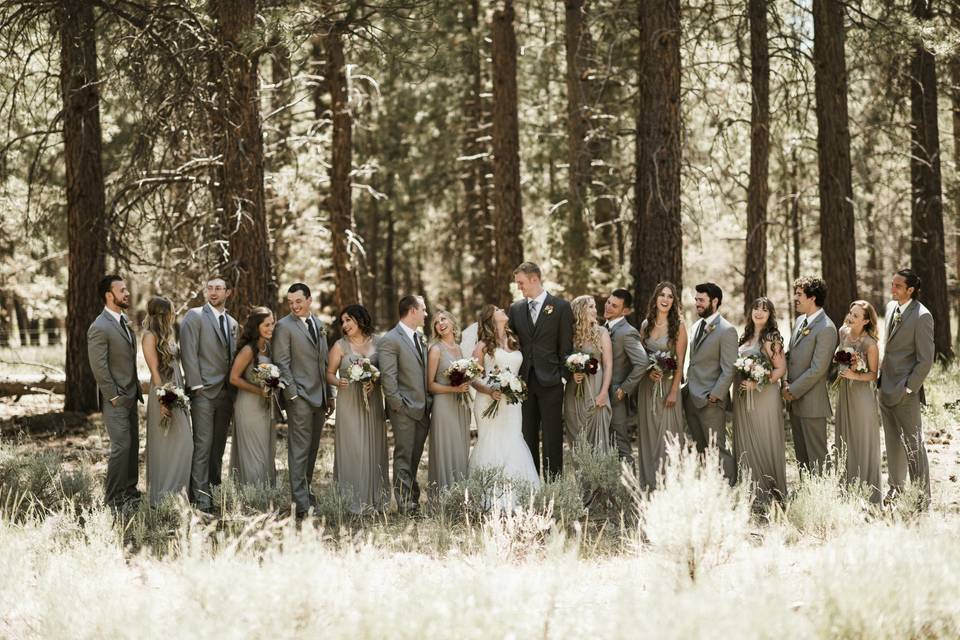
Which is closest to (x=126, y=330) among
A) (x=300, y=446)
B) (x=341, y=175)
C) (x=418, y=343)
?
(x=300, y=446)

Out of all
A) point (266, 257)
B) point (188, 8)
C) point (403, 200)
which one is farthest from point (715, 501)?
point (403, 200)

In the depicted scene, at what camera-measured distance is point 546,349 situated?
9156 mm

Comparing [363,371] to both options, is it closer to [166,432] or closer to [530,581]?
[166,432]

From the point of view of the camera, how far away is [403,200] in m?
30.7

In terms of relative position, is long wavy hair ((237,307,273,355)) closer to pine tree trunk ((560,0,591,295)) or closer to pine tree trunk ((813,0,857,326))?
pine tree trunk ((813,0,857,326))

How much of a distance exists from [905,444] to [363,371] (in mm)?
5071

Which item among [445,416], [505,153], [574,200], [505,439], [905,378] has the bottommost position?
[505,439]

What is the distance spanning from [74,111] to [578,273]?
9.49 m

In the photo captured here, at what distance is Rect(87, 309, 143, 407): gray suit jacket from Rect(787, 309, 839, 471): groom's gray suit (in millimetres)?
6297

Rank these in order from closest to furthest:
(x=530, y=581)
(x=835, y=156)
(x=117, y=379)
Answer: (x=530, y=581)
(x=117, y=379)
(x=835, y=156)

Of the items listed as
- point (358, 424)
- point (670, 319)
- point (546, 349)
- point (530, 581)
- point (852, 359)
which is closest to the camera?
point (530, 581)

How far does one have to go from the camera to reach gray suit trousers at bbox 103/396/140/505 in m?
8.87

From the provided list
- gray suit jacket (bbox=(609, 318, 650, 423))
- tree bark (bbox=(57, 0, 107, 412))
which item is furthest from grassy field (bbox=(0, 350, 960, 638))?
tree bark (bbox=(57, 0, 107, 412))

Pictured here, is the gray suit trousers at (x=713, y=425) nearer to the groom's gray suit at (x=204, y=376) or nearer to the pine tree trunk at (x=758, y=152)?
the groom's gray suit at (x=204, y=376)
